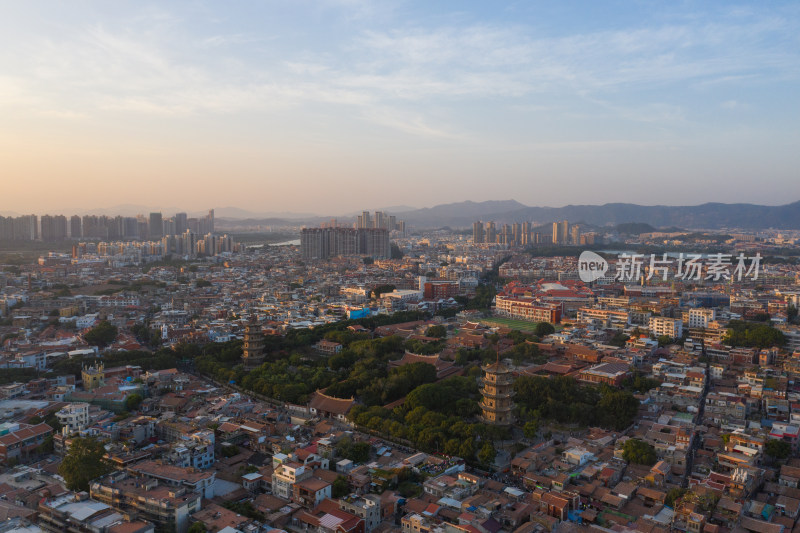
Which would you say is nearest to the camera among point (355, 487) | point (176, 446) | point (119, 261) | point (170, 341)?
point (355, 487)

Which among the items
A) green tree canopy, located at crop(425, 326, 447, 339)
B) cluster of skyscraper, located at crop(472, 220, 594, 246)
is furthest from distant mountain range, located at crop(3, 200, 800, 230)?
green tree canopy, located at crop(425, 326, 447, 339)

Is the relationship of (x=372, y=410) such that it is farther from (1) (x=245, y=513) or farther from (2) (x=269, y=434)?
(1) (x=245, y=513)

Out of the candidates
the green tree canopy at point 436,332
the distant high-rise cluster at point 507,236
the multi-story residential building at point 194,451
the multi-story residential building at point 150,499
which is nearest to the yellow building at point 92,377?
the multi-story residential building at point 194,451

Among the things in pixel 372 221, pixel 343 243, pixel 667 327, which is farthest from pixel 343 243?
pixel 667 327

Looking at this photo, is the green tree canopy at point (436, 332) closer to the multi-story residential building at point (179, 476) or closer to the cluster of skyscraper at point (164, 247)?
the multi-story residential building at point (179, 476)

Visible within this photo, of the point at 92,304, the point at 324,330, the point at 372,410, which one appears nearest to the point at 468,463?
the point at 372,410

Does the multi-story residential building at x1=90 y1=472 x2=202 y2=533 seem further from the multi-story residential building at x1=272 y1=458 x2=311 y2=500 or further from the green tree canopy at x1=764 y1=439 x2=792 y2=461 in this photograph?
the green tree canopy at x1=764 y1=439 x2=792 y2=461
